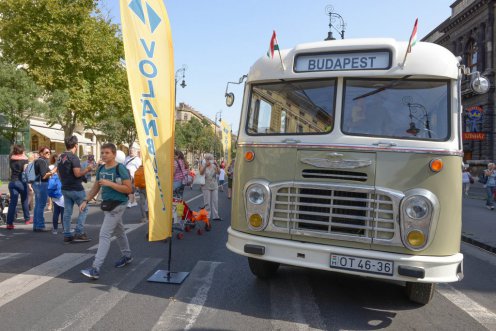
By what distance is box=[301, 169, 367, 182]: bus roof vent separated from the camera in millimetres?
4543

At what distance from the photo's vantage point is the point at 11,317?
436 centimetres

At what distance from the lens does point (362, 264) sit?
444 centimetres

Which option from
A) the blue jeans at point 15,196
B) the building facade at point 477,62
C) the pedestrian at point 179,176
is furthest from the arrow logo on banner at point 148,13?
the building facade at point 477,62

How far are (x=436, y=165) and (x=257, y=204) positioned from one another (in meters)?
1.84

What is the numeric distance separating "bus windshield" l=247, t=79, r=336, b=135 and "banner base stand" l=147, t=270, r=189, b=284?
2.06 meters

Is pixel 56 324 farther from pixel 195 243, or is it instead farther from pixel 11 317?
pixel 195 243

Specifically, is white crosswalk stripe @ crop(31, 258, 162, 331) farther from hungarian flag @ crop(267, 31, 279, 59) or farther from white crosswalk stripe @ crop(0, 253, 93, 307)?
hungarian flag @ crop(267, 31, 279, 59)

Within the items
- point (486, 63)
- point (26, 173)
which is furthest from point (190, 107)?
point (26, 173)

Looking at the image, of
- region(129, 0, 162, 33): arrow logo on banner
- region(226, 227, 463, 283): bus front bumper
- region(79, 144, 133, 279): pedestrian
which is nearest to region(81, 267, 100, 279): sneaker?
region(79, 144, 133, 279): pedestrian

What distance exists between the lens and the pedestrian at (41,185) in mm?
9000

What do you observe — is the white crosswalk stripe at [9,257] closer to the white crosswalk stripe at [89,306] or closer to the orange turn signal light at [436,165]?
the white crosswalk stripe at [89,306]

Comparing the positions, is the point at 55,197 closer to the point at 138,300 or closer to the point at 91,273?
the point at 91,273

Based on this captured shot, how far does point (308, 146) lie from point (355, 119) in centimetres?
58

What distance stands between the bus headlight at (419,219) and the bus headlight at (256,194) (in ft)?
4.73
